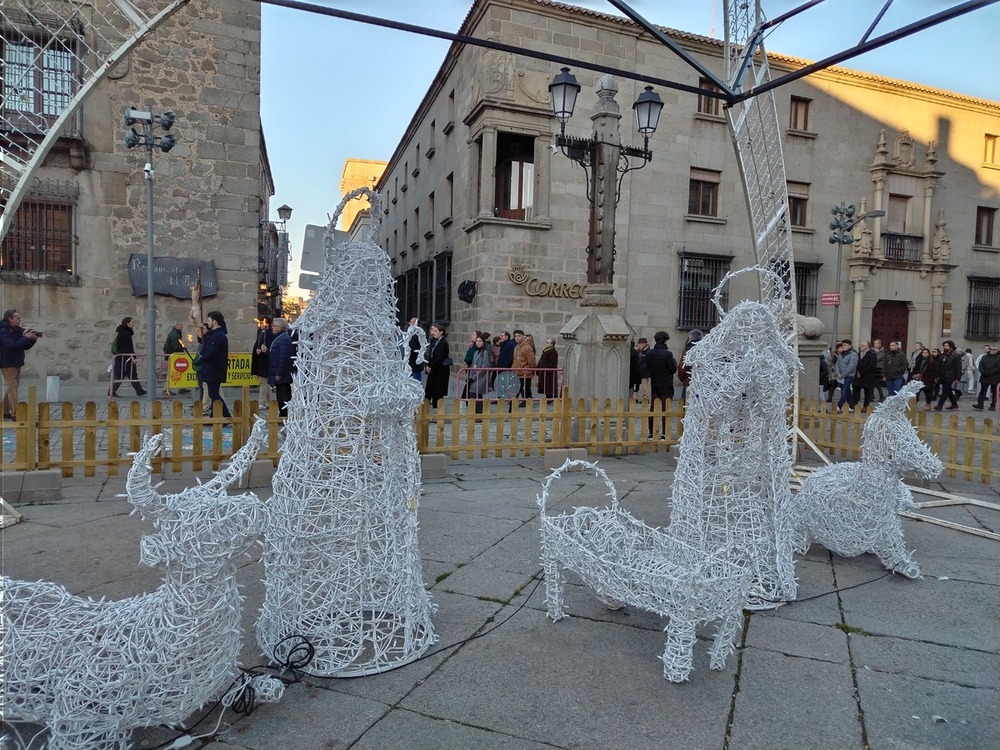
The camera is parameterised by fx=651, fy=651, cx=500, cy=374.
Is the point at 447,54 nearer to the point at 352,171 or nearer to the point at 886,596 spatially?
the point at 886,596

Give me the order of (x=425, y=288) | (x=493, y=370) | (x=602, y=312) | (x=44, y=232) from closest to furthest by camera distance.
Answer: (x=602, y=312), (x=493, y=370), (x=44, y=232), (x=425, y=288)

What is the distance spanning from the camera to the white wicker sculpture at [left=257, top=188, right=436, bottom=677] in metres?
3.29

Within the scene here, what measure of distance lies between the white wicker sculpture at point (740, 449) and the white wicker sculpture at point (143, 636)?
2626 millimetres

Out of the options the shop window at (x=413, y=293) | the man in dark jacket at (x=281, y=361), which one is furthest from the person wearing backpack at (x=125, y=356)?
the shop window at (x=413, y=293)

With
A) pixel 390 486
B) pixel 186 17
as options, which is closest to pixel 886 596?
pixel 390 486

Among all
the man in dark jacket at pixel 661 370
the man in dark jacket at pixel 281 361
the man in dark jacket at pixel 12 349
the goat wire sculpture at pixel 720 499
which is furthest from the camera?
the man in dark jacket at pixel 661 370

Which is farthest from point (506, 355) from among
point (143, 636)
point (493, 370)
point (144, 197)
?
point (143, 636)

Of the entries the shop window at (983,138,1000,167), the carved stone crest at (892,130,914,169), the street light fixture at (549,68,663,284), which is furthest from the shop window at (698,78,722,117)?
the shop window at (983,138,1000,167)

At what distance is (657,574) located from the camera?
342 cm

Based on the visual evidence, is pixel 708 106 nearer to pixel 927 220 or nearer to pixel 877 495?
pixel 927 220

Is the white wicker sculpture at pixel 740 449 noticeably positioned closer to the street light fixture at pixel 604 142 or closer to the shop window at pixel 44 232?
the street light fixture at pixel 604 142

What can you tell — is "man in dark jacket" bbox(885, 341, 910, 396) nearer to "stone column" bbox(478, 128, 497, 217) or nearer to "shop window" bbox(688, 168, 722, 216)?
"shop window" bbox(688, 168, 722, 216)

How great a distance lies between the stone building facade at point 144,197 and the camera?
44.9 feet

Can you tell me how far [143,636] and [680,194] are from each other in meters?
18.3
